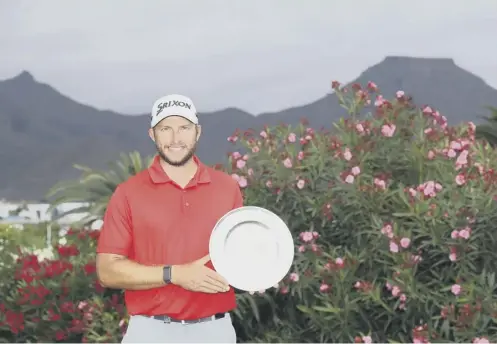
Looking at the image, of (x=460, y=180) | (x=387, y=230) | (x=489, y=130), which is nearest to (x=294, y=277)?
(x=387, y=230)

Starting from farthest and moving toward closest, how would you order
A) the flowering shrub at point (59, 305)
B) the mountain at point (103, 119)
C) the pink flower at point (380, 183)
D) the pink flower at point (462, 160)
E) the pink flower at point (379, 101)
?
the mountain at point (103, 119) < the pink flower at point (379, 101) < the flowering shrub at point (59, 305) < the pink flower at point (462, 160) < the pink flower at point (380, 183)

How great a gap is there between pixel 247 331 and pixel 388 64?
1837 cm

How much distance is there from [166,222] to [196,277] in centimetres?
22

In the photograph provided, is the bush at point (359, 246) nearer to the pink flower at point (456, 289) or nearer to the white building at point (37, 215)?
the pink flower at point (456, 289)

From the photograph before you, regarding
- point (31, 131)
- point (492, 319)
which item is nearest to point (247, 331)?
point (492, 319)

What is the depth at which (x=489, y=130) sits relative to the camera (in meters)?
13.5

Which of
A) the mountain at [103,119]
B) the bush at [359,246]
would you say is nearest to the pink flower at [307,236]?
the bush at [359,246]

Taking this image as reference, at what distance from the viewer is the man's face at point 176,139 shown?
11.0 ft

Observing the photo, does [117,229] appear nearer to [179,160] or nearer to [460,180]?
[179,160]

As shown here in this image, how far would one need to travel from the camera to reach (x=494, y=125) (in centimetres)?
1392

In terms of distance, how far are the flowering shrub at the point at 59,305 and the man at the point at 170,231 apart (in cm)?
349

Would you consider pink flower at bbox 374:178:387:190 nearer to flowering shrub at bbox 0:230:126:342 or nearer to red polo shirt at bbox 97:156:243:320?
flowering shrub at bbox 0:230:126:342

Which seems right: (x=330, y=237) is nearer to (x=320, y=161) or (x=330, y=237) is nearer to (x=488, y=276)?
(x=320, y=161)

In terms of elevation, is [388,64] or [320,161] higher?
[388,64]
